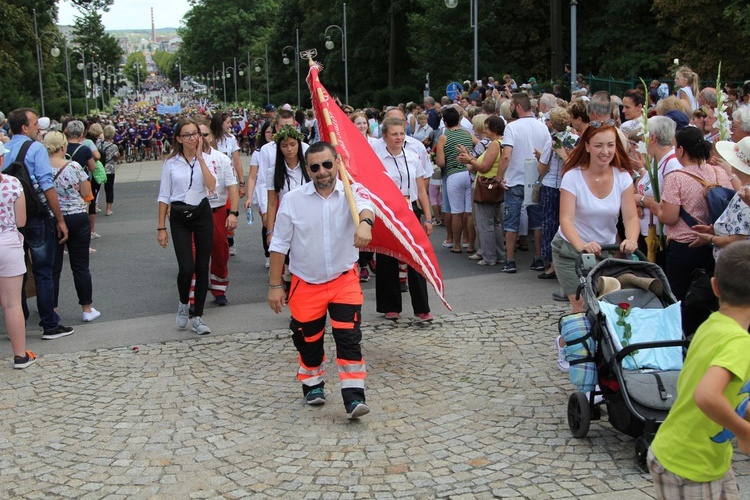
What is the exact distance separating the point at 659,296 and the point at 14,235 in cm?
505

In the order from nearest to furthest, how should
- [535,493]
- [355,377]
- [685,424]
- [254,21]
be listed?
[685,424], [535,493], [355,377], [254,21]

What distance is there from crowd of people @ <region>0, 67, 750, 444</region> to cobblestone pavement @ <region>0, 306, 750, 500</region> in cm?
40

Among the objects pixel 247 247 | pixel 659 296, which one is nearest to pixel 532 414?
pixel 659 296

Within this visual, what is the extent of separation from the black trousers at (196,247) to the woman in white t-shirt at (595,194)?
3545 mm

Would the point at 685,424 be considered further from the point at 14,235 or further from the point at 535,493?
the point at 14,235

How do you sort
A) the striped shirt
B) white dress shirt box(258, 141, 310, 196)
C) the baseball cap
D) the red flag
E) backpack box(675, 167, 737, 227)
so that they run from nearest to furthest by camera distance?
1. backpack box(675, 167, 737, 227)
2. the red flag
3. the baseball cap
4. white dress shirt box(258, 141, 310, 196)
5. the striped shirt

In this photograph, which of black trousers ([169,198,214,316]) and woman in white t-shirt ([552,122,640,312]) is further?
black trousers ([169,198,214,316])

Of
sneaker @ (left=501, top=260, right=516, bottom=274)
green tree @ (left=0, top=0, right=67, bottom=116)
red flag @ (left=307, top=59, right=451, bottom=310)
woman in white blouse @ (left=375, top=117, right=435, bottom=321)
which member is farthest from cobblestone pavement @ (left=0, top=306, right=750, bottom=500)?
green tree @ (left=0, top=0, right=67, bottom=116)

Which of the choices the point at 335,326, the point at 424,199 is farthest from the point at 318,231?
the point at 424,199

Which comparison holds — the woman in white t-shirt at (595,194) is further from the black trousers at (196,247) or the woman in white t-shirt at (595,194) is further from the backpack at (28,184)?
the backpack at (28,184)

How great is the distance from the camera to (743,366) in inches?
124

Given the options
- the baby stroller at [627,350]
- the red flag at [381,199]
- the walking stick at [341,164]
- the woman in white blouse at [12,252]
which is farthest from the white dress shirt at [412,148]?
the baby stroller at [627,350]

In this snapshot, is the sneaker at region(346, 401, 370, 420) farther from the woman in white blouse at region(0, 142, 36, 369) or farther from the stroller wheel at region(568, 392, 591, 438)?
the woman in white blouse at region(0, 142, 36, 369)

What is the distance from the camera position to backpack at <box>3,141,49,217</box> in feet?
27.3
